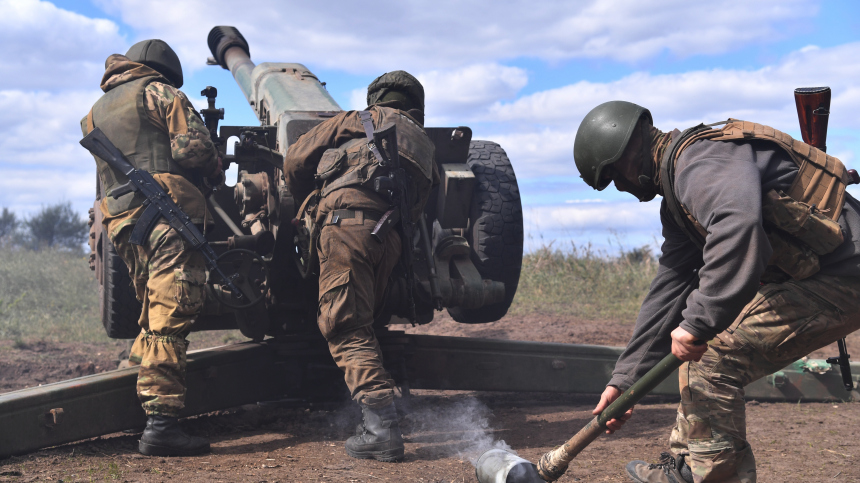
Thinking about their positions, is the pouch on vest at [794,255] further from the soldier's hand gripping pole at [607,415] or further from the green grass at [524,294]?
the green grass at [524,294]

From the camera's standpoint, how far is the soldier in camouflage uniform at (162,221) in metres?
3.97

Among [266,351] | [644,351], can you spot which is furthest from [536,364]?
[644,351]

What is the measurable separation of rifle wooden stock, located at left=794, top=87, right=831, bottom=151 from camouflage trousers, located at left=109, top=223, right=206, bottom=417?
3074mm

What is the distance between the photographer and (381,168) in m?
4.12

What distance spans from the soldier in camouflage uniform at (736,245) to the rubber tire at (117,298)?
129 inches

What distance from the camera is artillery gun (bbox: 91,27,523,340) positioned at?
4844 millimetres

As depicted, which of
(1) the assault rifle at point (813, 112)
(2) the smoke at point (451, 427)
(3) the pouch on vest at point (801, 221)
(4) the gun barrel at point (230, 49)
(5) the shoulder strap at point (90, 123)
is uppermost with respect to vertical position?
(4) the gun barrel at point (230, 49)

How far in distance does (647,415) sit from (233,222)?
2.97m

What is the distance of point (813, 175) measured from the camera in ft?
8.87

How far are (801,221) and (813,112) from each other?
1348mm

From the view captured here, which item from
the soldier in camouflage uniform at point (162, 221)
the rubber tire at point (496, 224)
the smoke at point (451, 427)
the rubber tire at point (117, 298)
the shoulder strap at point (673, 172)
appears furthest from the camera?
the rubber tire at point (496, 224)

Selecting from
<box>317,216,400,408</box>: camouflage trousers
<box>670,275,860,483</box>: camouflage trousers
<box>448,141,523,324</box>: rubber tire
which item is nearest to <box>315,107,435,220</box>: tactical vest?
<box>317,216,400,408</box>: camouflage trousers

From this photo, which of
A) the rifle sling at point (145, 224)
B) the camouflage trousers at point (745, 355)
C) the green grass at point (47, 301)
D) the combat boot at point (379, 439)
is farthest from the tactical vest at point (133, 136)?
the green grass at point (47, 301)

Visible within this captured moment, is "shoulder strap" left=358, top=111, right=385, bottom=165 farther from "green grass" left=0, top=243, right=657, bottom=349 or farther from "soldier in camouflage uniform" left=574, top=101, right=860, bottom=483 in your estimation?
"green grass" left=0, top=243, right=657, bottom=349
